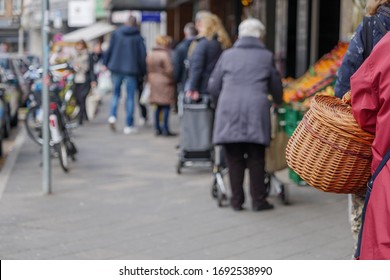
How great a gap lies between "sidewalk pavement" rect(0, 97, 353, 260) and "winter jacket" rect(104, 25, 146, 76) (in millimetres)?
4035

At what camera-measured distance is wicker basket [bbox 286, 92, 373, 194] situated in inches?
158

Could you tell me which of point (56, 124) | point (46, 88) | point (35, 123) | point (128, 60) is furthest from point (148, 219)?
point (128, 60)

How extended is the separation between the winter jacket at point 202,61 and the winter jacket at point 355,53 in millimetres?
5338

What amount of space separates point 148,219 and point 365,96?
4518 millimetres

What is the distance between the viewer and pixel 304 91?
9.89 metres

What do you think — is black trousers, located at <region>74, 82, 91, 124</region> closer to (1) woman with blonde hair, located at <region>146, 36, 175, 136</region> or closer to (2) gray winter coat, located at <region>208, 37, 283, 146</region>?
(1) woman with blonde hair, located at <region>146, 36, 175, 136</region>

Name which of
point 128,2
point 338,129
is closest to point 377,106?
point 338,129

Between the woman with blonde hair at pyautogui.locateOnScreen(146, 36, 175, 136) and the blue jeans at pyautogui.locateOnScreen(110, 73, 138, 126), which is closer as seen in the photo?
the woman with blonde hair at pyautogui.locateOnScreen(146, 36, 175, 136)

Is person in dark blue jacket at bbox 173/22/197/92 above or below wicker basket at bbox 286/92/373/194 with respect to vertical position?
below

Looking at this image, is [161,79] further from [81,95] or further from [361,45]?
[361,45]

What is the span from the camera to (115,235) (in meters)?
7.24

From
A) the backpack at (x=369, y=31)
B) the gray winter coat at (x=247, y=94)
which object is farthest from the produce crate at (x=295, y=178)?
the backpack at (x=369, y=31)

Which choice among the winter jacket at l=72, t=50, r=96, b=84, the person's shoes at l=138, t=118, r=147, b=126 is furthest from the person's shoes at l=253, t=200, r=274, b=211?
the winter jacket at l=72, t=50, r=96, b=84

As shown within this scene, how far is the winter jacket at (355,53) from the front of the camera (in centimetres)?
461
